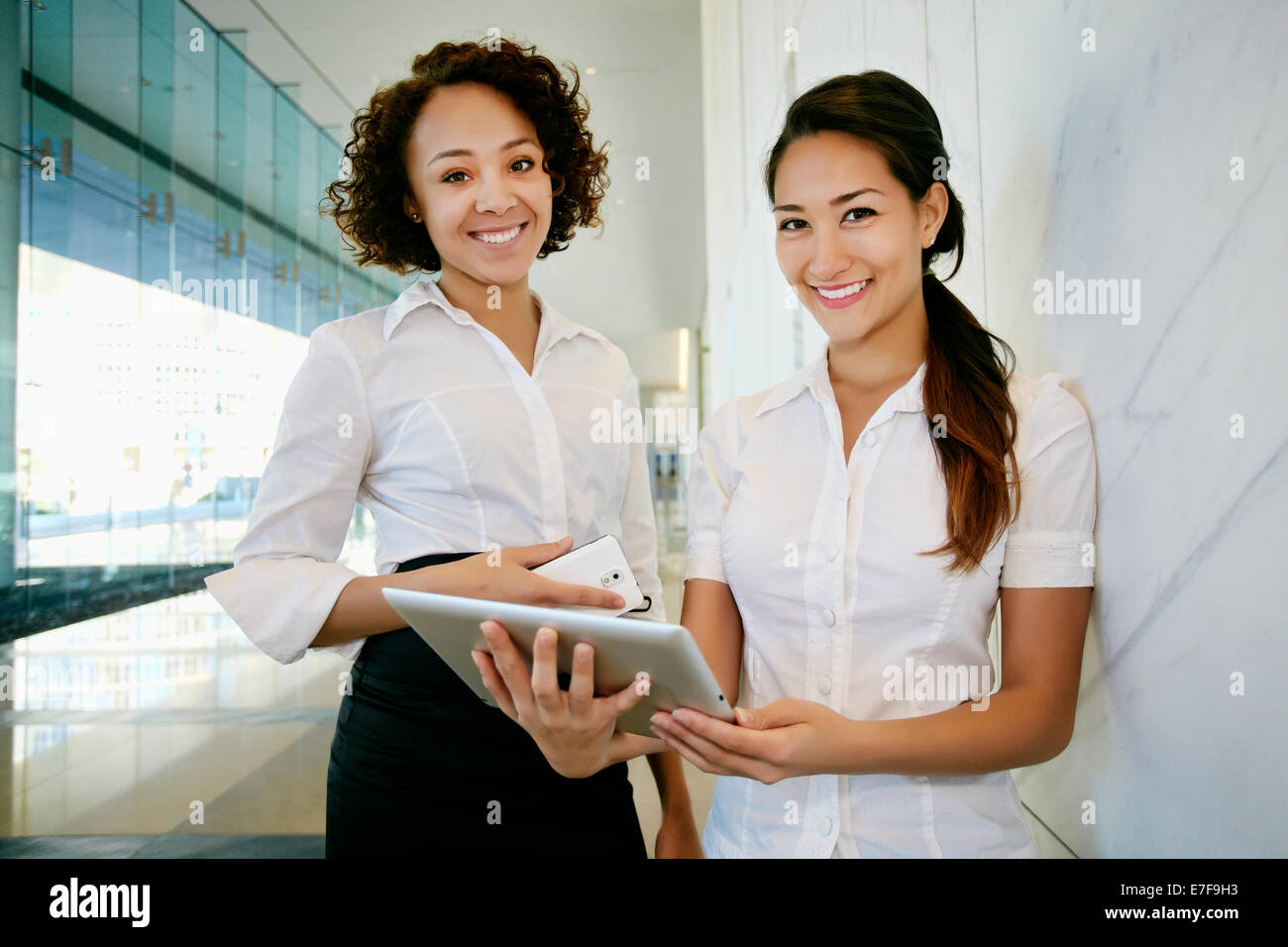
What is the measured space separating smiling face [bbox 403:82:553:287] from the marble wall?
2.49 ft

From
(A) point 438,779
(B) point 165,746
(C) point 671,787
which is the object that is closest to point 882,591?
(C) point 671,787

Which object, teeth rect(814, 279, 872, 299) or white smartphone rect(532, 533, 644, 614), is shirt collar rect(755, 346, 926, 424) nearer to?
teeth rect(814, 279, 872, 299)

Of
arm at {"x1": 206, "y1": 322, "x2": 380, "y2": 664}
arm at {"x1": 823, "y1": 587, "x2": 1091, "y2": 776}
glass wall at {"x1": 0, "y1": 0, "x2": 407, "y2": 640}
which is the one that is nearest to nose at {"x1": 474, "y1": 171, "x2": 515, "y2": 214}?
arm at {"x1": 206, "y1": 322, "x2": 380, "y2": 664}

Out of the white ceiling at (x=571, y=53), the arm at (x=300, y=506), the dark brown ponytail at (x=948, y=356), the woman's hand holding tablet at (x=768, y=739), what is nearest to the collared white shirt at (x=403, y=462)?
the arm at (x=300, y=506)

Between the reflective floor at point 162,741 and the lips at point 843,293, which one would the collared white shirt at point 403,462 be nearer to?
the lips at point 843,293

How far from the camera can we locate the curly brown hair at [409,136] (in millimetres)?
1331

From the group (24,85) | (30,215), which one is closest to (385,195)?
(30,215)

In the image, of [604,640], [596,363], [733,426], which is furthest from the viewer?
[596,363]

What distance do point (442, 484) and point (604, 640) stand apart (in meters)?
0.49

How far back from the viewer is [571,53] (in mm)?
7293

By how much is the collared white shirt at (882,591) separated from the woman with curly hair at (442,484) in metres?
0.23

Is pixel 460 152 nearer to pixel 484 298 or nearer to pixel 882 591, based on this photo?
pixel 484 298

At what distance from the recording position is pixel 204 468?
250 inches

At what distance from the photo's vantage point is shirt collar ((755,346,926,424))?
1.17 m
